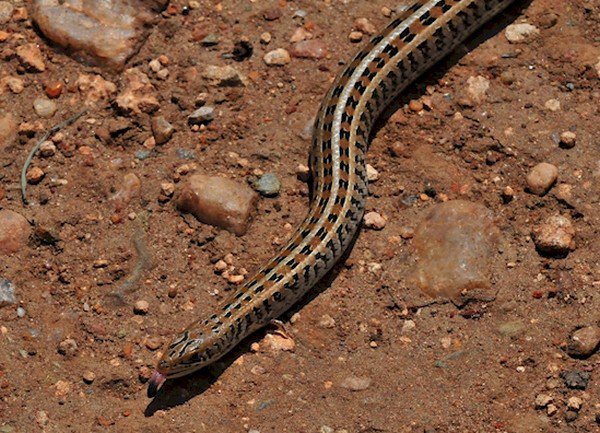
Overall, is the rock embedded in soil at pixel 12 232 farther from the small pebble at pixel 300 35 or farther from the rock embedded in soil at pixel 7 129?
the small pebble at pixel 300 35

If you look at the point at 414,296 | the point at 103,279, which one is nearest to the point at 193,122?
the point at 103,279

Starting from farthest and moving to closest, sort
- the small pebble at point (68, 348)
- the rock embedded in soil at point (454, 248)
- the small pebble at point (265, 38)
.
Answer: the small pebble at point (265, 38)
the rock embedded in soil at point (454, 248)
the small pebble at point (68, 348)

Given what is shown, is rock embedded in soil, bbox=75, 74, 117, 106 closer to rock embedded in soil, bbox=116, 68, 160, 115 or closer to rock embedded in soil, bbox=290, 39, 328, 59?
rock embedded in soil, bbox=116, 68, 160, 115

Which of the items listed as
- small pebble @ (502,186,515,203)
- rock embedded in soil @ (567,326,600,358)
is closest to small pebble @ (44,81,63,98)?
small pebble @ (502,186,515,203)

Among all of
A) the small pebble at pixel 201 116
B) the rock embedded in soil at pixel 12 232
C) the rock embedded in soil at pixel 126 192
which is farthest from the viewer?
the small pebble at pixel 201 116

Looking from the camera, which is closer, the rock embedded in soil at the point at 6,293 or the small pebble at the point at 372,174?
the rock embedded in soil at the point at 6,293

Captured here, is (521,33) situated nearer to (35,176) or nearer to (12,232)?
(35,176)

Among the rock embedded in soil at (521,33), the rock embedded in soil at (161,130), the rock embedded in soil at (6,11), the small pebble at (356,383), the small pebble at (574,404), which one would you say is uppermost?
the rock embedded in soil at (6,11)

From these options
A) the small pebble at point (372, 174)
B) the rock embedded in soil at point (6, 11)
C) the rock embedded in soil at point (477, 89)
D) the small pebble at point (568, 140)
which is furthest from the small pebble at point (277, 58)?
the small pebble at point (568, 140)

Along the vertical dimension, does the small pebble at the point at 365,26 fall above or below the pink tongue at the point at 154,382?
above
